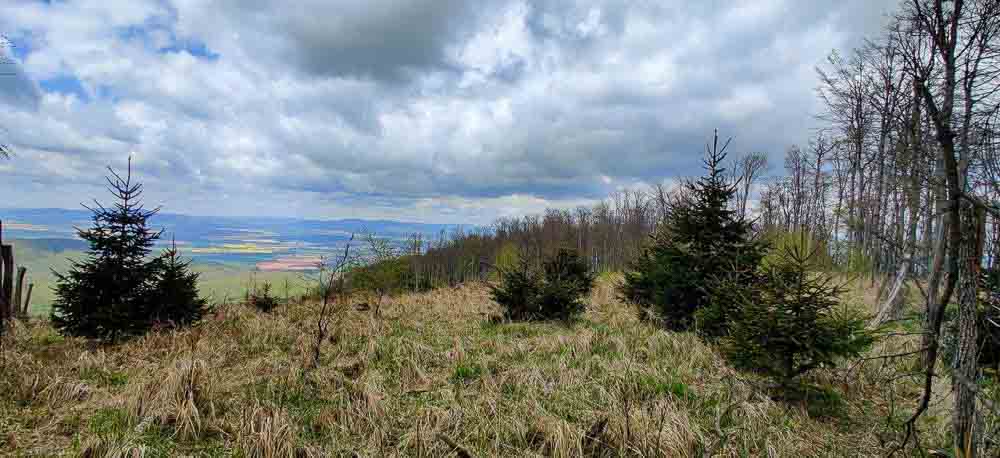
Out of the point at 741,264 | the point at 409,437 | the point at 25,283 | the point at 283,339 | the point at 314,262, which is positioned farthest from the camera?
the point at 25,283

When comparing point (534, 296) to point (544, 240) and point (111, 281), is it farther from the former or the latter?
point (544, 240)

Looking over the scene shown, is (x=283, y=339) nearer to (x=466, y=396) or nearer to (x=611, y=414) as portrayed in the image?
(x=466, y=396)

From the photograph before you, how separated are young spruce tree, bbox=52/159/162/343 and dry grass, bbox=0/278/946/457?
441 millimetres

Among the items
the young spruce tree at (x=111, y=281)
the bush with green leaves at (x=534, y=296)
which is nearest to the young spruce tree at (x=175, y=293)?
the young spruce tree at (x=111, y=281)

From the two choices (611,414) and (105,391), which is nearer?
Answer: (611,414)

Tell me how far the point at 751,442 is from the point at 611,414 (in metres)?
1.24

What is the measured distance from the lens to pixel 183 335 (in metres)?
6.53

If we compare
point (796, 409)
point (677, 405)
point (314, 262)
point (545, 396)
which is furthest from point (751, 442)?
point (314, 262)

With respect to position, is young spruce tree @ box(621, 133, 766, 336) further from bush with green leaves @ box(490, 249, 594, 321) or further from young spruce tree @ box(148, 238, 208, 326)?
young spruce tree @ box(148, 238, 208, 326)

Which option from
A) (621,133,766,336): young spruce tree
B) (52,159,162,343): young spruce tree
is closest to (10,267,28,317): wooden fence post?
(52,159,162,343): young spruce tree

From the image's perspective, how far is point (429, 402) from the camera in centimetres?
429

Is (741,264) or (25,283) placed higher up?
(741,264)

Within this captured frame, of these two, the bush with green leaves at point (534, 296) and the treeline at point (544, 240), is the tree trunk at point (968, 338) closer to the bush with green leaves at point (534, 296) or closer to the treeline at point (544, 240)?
the bush with green leaves at point (534, 296)

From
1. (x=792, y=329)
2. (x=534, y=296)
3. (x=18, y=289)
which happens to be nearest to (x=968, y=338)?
(x=792, y=329)
